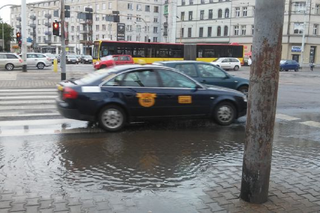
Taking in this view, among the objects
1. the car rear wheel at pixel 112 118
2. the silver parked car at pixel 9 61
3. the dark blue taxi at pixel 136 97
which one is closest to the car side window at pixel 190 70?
the dark blue taxi at pixel 136 97

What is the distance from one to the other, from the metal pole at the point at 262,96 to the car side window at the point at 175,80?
176 inches

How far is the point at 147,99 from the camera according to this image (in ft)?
26.2

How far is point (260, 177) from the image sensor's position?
3.98 metres

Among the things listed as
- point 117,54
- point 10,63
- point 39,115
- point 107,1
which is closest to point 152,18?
point 107,1

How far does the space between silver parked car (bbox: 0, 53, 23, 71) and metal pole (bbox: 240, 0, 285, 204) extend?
93.7 feet

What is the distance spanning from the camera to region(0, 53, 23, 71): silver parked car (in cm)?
2920

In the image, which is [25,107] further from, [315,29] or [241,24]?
[241,24]

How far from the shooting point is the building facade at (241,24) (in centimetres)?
6050

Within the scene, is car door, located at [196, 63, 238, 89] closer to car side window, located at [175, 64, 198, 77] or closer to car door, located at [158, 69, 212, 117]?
car side window, located at [175, 64, 198, 77]

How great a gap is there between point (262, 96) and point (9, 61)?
29227 millimetres

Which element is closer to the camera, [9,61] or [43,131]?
[43,131]

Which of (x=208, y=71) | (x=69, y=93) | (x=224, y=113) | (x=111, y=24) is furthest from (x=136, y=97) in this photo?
(x=111, y=24)

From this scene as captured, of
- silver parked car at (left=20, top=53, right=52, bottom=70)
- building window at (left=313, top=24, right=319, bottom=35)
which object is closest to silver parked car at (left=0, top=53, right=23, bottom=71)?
silver parked car at (left=20, top=53, right=52, bottom=70)

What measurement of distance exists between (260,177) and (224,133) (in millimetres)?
4117
